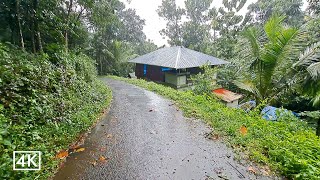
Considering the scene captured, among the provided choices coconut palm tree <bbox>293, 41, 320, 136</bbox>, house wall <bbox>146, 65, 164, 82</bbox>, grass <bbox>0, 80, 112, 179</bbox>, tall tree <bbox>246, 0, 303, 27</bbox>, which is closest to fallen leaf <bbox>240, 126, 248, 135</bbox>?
coconut palm tree <bbox>293, 41, 320, 136</bbox>

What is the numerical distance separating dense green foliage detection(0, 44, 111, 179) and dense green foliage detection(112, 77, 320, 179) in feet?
13.1

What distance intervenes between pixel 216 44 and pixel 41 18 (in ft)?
73.8

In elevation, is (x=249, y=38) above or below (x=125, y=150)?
above

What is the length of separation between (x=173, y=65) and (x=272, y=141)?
12.0 meters

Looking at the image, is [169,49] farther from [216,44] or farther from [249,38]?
[249,38]

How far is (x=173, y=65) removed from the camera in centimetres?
1628

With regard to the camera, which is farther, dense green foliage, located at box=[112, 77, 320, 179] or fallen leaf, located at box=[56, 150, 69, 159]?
fallen leaf, located at box=[56, 150, 69, 159]

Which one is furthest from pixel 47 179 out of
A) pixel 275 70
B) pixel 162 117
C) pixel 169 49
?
pixel 169 49

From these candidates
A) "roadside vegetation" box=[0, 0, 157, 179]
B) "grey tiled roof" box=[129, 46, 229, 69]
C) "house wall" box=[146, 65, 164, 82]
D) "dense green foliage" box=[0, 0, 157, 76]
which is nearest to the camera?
"roadside vegetation" box=[0, 0, 157, 179]

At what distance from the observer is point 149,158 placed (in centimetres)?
438

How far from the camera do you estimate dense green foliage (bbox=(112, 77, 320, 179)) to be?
3.89m

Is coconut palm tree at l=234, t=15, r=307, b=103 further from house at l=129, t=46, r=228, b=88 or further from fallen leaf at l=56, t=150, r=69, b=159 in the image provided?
house at l=129, t=46, r=228, b=88

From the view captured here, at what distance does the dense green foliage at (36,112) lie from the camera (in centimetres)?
348

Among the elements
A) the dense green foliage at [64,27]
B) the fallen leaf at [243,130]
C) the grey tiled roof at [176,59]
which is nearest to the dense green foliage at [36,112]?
the dense green foliage at [64,27]
